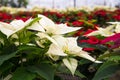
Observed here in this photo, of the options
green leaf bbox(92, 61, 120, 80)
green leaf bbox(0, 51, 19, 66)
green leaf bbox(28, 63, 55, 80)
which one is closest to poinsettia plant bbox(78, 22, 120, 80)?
green leaf bbox(92, 61, 120, 80)

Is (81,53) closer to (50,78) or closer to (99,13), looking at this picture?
(50,78)

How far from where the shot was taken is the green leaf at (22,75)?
1514 mm

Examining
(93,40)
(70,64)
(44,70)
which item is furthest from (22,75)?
(93,40)

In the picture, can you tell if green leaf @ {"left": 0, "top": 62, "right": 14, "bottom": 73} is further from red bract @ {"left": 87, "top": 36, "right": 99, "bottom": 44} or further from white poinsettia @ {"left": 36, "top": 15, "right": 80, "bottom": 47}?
red bract @ {"left": 87, "top": 36, "right": 99, "bottom": 44}

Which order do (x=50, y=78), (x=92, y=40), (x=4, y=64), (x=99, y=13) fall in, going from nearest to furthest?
(x=50, y=78) → (x=4, y=64) → (x=92, y=40) → (x=99, y=13)

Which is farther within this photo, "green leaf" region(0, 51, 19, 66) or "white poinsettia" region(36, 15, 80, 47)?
"white poinsettia" region(36, 15, 80, 47)

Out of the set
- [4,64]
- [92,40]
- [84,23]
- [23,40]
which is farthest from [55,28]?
[84,23]

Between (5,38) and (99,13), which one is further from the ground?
A: (5,38)

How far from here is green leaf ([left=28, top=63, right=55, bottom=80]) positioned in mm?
1493

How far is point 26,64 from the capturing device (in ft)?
5.38

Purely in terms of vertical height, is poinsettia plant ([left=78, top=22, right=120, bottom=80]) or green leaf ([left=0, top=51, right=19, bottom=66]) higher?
green leaf ([left=0, top=51, right=19, bottom=66])

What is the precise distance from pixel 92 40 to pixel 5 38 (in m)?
0.62

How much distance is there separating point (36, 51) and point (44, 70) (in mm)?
111

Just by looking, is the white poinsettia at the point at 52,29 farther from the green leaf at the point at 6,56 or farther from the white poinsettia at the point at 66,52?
the green leaf at the point at 6,56
